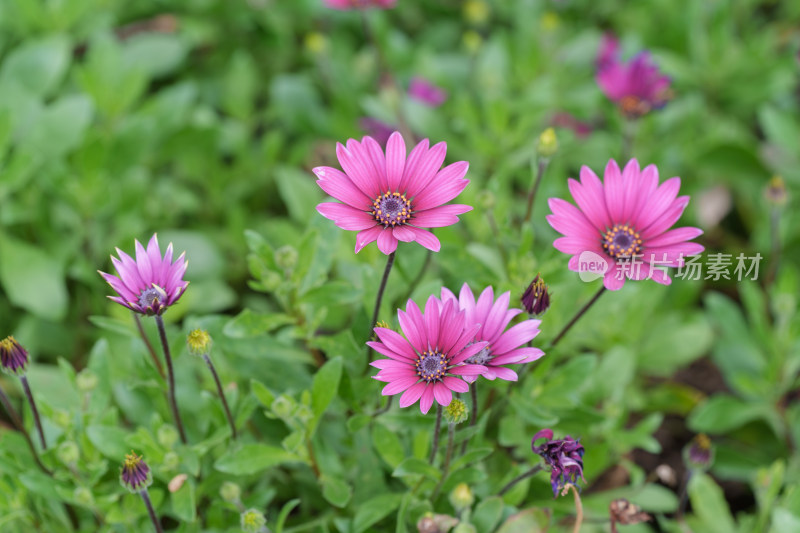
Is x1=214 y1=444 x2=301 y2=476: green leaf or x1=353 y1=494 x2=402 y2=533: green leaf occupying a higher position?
x1=214 y1=444 x2=301 y2=476: green leaf

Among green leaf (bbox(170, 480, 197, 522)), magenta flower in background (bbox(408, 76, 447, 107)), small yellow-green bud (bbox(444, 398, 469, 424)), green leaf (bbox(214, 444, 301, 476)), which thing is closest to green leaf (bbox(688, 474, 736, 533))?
small yellow-green bud (bbox(444, 398, 469, 424))

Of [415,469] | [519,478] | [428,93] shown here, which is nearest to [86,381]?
[415,469]

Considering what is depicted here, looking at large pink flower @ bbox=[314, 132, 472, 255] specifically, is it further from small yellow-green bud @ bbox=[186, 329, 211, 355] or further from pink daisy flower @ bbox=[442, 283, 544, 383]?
small yellow-green bud @ bbox=[186, 329, 211, 355]

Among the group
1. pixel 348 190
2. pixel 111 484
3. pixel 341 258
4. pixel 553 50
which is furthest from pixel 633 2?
pixel 111 484

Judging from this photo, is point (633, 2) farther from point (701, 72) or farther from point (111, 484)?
point (111, 484)

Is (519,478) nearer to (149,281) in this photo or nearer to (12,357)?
(149,281)

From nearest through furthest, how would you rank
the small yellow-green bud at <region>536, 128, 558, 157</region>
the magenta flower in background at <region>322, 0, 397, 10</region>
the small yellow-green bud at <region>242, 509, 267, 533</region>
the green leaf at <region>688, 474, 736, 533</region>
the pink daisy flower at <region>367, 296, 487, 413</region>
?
the pink daisy flower at <region>367, 296, 487, 413</region>
the small yellow-green bud at <region>242, 509, 267, 533</region>
the small yellow-green bud at <region>536, 128, 558, 157</region>
the green leaf at <region>688, 474, 736, 533</region>
the magenta flower in background at <region>322, 0, 397, 10</region>
